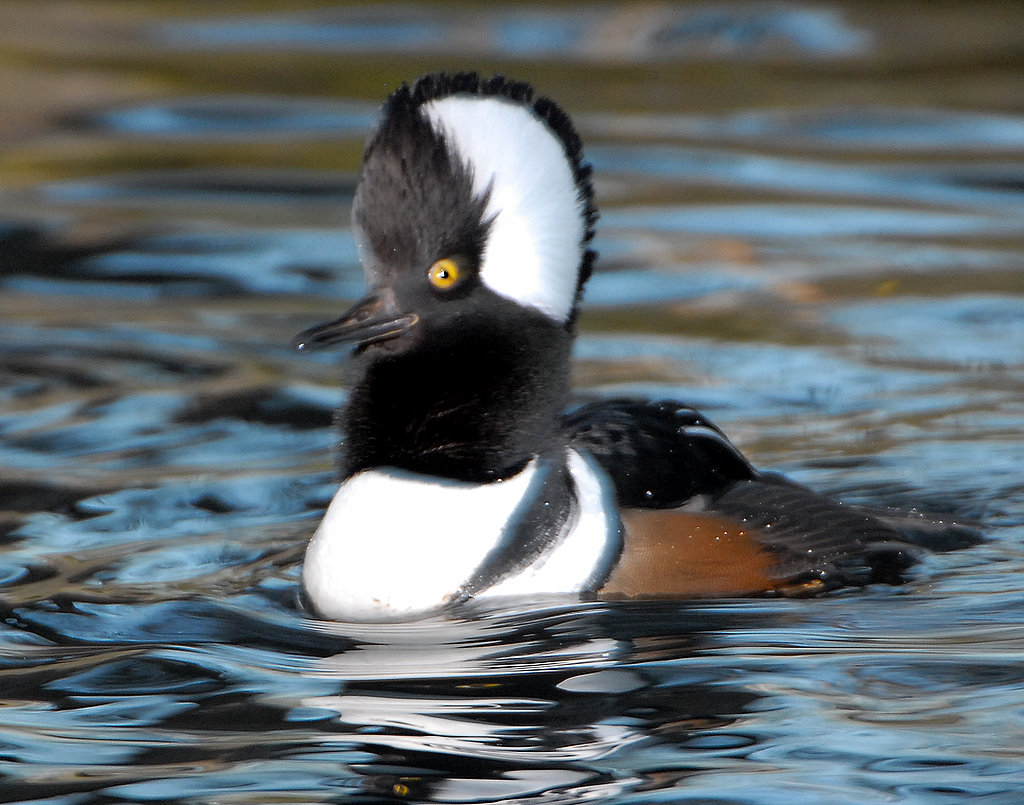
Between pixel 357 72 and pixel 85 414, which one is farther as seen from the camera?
pixel 357 72

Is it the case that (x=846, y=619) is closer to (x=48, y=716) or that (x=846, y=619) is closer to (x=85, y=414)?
(x=48, y=716)

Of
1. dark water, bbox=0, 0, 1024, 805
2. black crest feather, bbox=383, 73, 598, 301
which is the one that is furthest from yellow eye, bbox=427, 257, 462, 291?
dark water, bbox=0, 0, 1024, 805

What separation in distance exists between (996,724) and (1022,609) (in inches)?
37.3

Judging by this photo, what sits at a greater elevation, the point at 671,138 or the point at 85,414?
the point at 671,138

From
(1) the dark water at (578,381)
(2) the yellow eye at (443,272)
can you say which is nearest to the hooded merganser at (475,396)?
(2) the yellow eye at (443,272)

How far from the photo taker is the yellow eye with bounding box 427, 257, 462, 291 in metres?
4.41

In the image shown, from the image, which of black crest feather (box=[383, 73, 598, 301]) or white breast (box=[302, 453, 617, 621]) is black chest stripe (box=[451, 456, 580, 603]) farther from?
black crest feather (box=[383, 73, 598, 301])

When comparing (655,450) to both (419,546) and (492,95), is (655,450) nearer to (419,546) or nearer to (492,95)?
(419,546)

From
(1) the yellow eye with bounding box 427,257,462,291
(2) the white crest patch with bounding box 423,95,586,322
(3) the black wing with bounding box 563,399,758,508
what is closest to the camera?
(2) the white crest patch with bounding box 423,95,586,322

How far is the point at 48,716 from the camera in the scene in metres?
4.03

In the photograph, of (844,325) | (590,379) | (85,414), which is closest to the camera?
(85,414)

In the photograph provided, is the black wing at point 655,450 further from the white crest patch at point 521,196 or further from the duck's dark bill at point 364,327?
the duck's dark bill at point 364,327

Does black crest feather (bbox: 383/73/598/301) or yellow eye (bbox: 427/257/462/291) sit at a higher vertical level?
black crest feather (bbox: 383/73/598/301)

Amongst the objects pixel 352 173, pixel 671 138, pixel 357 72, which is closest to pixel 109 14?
pixel 357 72
